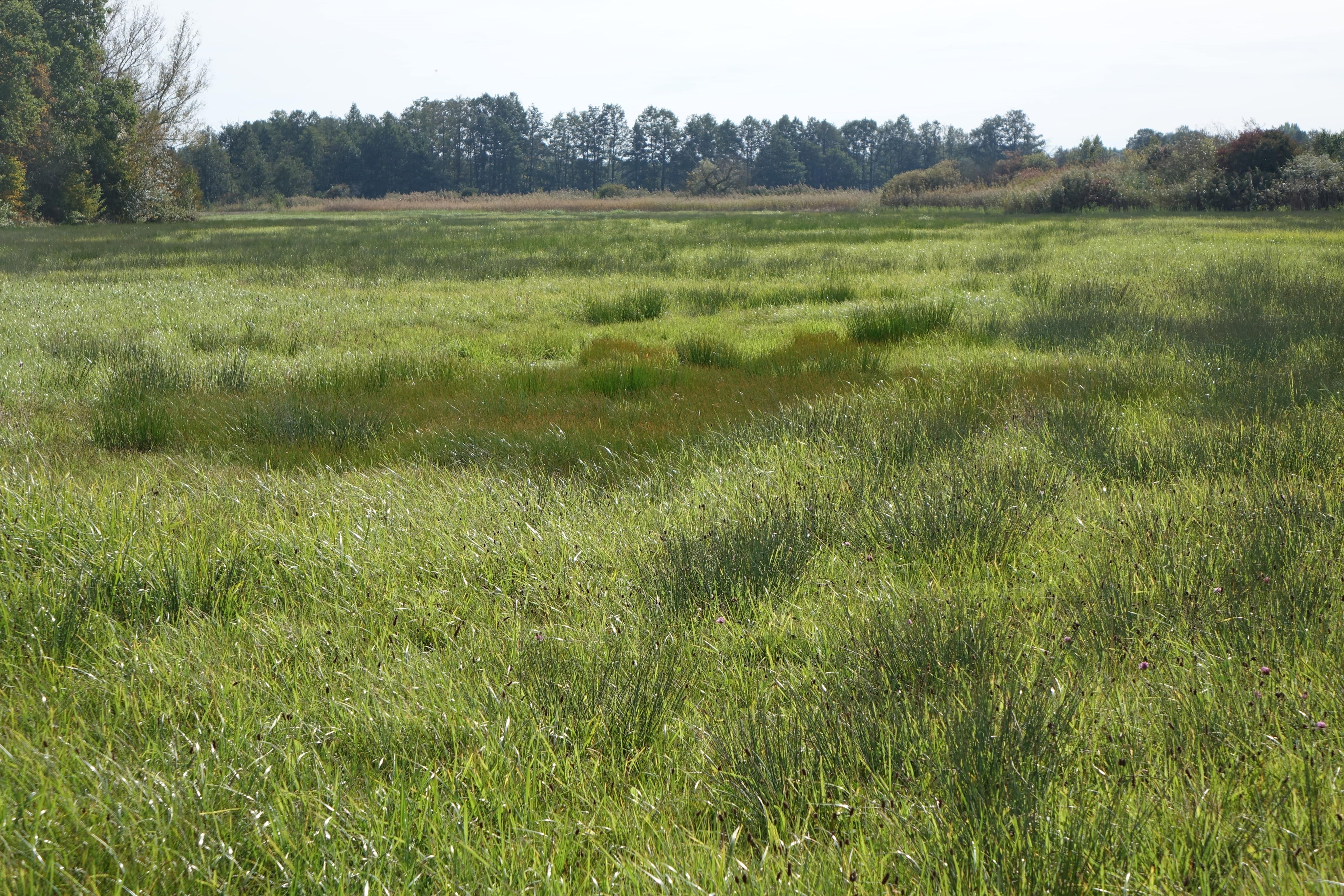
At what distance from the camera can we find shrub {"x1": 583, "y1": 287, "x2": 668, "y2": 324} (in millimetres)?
10555

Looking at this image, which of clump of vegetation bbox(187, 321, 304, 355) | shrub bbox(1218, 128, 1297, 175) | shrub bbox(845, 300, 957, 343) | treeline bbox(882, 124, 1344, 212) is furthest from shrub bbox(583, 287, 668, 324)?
shrub bbox(1218, 128, 1297, 175)

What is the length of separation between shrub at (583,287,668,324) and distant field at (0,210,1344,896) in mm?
4127

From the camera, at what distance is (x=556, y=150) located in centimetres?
14125

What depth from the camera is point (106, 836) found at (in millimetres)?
1622

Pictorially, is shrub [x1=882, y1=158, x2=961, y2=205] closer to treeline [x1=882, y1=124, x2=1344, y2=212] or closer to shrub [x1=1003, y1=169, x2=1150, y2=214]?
treeline [x1=882, y1=124, x2=1344, y2=212]

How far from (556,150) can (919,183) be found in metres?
101

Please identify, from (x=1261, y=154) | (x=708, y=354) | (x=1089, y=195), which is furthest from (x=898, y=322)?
(x=1261, y=154)

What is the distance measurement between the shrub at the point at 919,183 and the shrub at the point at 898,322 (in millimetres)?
46578

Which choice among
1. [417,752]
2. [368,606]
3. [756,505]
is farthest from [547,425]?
[417,752]

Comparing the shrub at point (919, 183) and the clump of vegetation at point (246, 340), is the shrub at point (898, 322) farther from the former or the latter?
the shrub at point (919, 183)

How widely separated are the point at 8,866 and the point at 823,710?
176 centimetres

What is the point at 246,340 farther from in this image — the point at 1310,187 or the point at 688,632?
the point at 1310,187

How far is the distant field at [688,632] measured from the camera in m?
1.60

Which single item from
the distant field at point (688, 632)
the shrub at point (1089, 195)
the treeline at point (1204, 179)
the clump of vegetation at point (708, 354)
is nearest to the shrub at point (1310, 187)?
the treeline at point (1204, 179)
